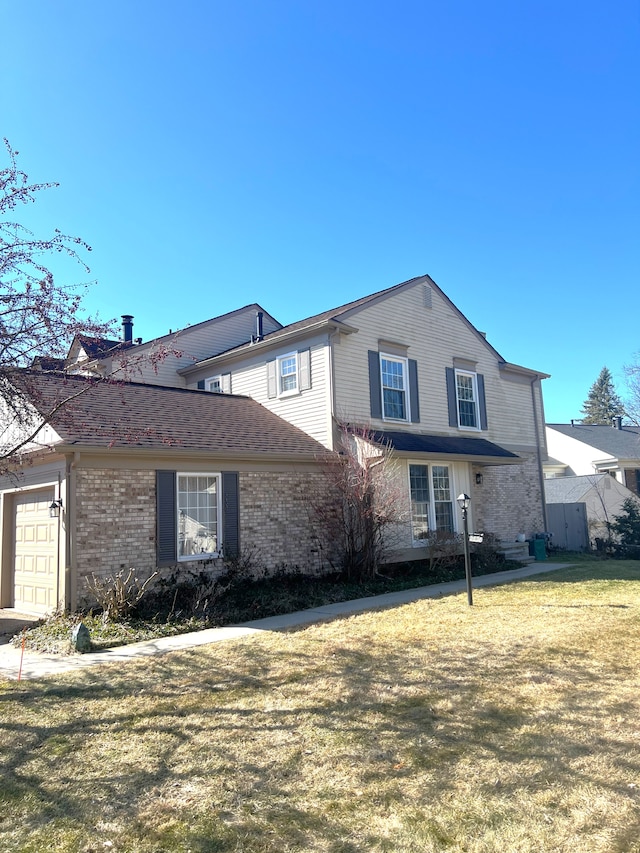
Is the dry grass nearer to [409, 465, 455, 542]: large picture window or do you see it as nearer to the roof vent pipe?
[409, 465, 455, 542]: large picture window

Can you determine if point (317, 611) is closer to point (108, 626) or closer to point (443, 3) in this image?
point (108, 626)

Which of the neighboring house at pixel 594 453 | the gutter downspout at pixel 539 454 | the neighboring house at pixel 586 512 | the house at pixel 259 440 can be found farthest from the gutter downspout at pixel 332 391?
the neighboring house at pixel 594 453

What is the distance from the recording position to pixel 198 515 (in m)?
11.8

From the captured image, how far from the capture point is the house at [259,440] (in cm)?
1022

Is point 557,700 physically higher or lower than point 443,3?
lower

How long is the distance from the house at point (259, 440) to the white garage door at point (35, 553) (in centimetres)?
4

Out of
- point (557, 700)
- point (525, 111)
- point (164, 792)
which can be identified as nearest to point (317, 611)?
point (557, 700)

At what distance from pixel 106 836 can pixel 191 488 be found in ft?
28.1

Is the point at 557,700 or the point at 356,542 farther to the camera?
the point at 356,542

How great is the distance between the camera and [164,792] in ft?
12.8

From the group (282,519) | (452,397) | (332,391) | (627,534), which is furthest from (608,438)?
(282,519)

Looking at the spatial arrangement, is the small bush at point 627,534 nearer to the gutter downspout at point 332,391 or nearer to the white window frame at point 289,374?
the gutter downspout at point 332,391

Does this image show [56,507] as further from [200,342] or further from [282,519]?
[200,342]

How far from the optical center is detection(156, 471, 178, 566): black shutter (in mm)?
10953
